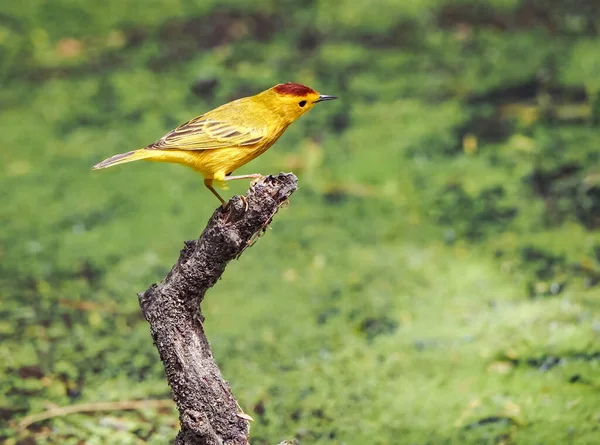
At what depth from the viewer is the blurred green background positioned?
5.73m

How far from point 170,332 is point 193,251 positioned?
0.37 metres

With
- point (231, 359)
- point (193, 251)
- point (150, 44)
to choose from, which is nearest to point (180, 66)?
point (150, 44)

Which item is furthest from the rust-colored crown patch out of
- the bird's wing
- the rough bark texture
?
the rough bark texture

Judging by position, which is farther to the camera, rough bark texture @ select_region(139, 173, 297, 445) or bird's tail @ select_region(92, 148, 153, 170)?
bird's tail @ select_region(92, 148, 153, 170)

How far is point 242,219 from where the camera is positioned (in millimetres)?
3986

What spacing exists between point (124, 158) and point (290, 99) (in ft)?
2.93

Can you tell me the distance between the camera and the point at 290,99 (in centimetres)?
471

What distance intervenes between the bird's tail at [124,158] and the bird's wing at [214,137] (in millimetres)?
101

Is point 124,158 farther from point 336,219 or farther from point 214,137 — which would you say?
point 336,219

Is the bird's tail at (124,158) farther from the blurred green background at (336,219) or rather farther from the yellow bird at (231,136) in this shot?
the blurred green background at (336,219)

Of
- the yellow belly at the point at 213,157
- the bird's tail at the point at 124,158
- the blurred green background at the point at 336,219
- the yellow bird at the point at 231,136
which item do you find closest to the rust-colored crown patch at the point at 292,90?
the yellow bird at the point at 231,136

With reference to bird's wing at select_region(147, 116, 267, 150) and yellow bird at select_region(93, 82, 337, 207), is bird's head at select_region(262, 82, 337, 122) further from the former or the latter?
bird's wing at select_region(147, 116, 267, 150)

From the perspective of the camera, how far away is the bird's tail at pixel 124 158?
4.43 m

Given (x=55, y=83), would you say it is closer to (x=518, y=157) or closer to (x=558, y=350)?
(x=518, y=157)
